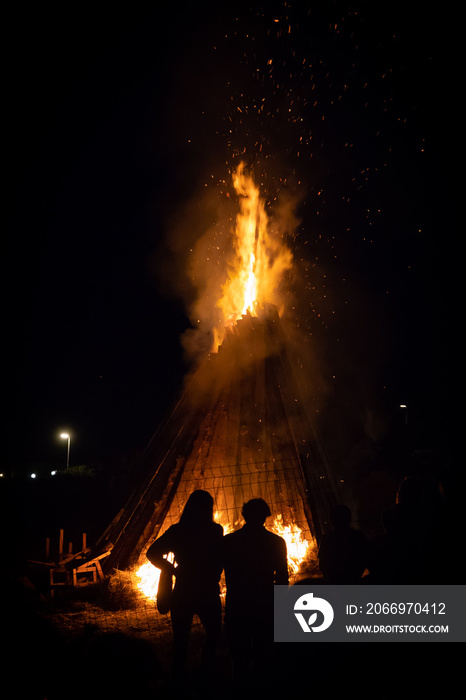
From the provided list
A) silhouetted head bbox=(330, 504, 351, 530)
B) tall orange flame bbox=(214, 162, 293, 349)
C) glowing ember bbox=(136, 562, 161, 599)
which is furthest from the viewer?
tall orange flame bbox=(214, 162, 293, 349)

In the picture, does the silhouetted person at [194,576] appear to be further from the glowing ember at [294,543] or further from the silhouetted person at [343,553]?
the glowing ember at [294,543]

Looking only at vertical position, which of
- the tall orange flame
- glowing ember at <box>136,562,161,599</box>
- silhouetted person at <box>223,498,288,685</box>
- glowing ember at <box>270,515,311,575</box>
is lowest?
glowing ember at <box>136,562,161,599</box>

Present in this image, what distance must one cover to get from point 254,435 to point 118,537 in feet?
11.1

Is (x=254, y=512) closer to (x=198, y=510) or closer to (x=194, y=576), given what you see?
(x=198, y=510)

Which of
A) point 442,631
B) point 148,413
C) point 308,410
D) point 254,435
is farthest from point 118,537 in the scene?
point 148,413

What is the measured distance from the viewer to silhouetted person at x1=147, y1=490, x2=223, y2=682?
12.3 ft

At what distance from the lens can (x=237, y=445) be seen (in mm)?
8750

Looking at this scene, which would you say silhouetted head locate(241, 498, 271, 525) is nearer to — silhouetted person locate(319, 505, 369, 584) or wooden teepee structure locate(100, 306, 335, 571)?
silhouetted person locate(319, 505, 369, 584)

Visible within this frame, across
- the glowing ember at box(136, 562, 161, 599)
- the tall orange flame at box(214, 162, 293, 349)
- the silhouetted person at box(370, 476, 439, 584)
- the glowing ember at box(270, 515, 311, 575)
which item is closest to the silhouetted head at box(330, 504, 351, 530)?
the silhouetted person at box(370, 476, 439, 584)

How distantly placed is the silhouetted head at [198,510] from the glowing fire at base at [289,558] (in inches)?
141

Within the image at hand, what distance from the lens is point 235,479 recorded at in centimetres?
864

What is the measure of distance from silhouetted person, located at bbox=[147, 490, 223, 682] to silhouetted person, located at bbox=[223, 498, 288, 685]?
0.58ft

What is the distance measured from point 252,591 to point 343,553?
3.13ft

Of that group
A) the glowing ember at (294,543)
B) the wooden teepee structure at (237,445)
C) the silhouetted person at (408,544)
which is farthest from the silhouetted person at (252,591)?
the glowing ember at (294,543)
